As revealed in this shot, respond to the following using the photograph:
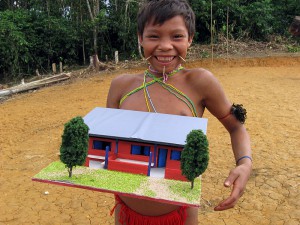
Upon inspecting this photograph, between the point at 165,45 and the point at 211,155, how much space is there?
14.5ft

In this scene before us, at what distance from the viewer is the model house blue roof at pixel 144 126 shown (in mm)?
1441

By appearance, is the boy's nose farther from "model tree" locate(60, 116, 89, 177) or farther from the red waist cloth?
the red waist cloth

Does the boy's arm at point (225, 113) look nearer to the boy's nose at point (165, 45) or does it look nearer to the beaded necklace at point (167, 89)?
A: the beaded necklace at point (167, 89)

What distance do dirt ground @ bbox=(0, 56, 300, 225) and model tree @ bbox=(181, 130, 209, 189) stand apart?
2.92 metres

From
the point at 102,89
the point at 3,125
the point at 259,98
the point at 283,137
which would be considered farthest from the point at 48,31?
the point at 283,137

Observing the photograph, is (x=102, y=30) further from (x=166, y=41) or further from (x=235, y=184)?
(x=235, y=184)

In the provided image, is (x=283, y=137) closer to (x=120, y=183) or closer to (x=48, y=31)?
(x=120, y=183)

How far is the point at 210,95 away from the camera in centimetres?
172

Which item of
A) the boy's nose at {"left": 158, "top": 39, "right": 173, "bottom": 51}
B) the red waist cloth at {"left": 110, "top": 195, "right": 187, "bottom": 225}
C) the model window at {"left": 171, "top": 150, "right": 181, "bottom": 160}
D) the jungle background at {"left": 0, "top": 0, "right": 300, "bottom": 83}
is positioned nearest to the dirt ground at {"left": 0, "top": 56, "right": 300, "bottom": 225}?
the red waist cloth at {"left": 110, "top": 195, "right": 187, "bottom": 225}

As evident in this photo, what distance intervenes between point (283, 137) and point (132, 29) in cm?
958

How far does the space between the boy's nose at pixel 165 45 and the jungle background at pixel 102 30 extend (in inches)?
496

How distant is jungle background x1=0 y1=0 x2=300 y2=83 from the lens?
14.5 metres

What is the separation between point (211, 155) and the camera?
5770 mm

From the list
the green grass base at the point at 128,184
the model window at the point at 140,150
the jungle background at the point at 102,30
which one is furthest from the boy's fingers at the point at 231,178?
the jungle background at the point at 102,30
